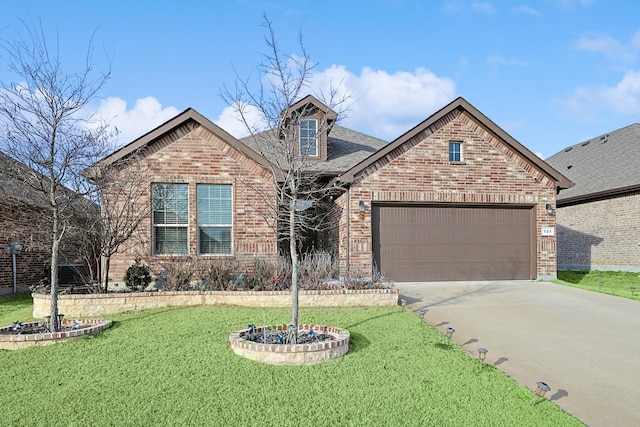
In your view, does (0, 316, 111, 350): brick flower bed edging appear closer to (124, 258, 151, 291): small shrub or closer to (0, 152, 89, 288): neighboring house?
(124, 258, 151, 291): small shrub

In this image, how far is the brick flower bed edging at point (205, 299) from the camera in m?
8.89

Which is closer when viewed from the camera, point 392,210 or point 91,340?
point 91,340

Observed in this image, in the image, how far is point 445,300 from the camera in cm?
1020

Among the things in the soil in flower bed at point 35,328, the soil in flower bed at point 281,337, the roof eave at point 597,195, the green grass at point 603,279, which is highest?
the roof eave at point 597,195

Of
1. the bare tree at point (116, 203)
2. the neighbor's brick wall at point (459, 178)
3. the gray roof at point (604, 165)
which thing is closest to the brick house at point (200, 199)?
the bare tree at point (116, 203)

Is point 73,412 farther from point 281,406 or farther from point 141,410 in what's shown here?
point 281,406

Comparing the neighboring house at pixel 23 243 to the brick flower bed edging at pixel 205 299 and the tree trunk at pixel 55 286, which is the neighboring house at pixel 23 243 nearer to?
the brick flower bed edging at pixel 205 299

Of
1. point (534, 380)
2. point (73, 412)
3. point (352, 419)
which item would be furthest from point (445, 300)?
point (73, 412)

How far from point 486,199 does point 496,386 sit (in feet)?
30.1

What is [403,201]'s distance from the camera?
13.1 metres

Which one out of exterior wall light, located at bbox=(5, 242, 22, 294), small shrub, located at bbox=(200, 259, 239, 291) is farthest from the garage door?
exterior wall light, located at bbox=(5, 242, 22, 294)

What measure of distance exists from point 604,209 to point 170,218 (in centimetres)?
1653

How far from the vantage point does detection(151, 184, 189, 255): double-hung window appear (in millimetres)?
11852

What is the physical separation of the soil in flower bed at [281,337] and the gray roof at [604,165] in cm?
1496
